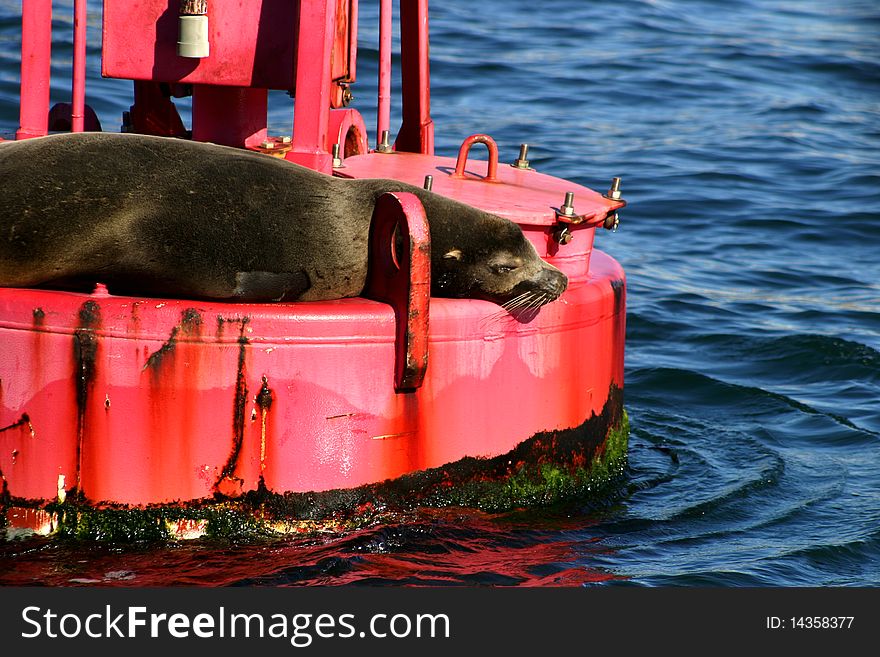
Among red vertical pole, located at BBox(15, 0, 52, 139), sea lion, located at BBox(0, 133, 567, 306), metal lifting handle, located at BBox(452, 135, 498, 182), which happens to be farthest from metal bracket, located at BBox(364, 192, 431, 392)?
red vertical pole, located at BBox(15, 0, 52, 139)

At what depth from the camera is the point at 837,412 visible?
711 cm

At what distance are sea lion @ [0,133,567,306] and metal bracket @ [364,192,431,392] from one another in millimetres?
147

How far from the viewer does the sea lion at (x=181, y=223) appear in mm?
4539

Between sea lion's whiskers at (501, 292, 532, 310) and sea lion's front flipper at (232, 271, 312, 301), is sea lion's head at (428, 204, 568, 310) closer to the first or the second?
sea lion's whiskers at (501, 292, 532, 310)

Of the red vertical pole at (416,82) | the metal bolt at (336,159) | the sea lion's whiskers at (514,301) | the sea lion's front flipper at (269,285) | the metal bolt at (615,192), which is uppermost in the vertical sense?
the red vertical pole at (416,82)

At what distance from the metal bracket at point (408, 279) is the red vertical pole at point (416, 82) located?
1.74 metres

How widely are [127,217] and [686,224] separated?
7.01 m

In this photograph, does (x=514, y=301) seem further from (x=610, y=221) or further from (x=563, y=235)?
(x=610, y=221)

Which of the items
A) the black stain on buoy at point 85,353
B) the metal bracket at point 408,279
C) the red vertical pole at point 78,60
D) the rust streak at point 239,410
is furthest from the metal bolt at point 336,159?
the black stain on buoy at point 85,353

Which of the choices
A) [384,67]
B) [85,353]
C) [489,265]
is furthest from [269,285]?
[384,67]

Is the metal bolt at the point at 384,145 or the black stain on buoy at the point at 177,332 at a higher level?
the metal bolt at the point at 384,145

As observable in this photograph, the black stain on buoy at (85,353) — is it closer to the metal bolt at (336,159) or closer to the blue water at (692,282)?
the blue water at (692,282)

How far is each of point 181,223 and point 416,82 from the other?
2104 millimetres

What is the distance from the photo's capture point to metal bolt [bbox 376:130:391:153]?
610cm
